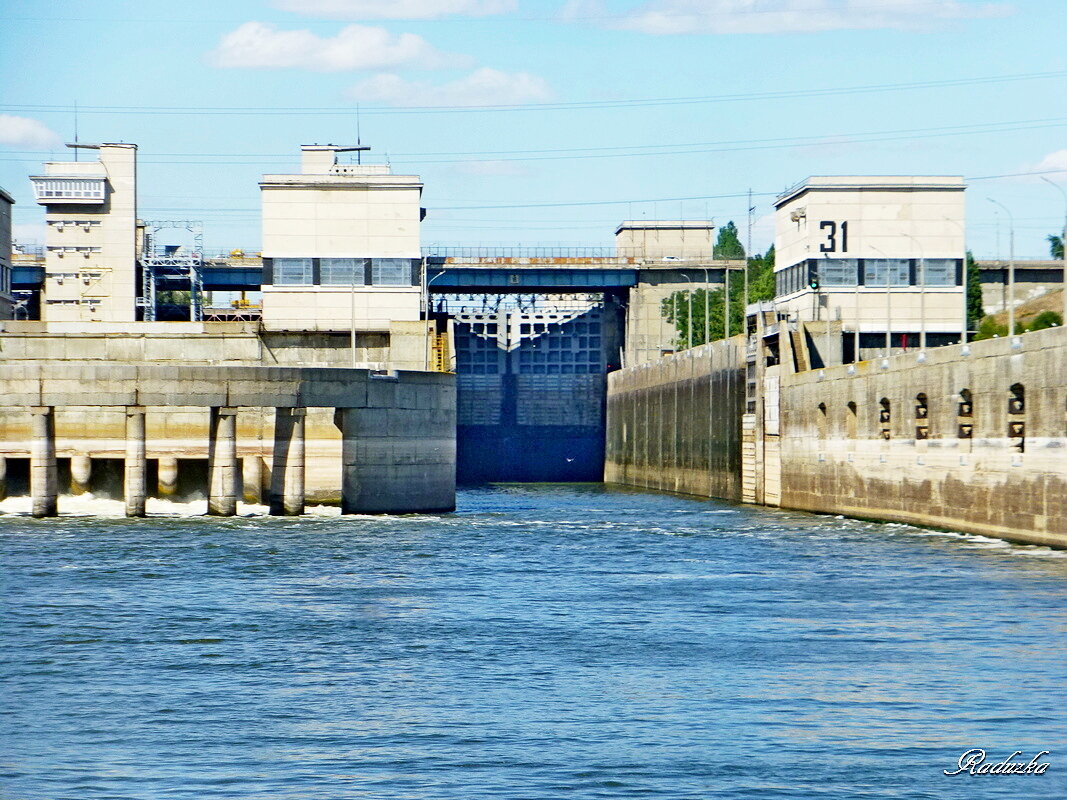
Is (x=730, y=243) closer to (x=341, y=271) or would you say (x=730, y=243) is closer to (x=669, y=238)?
(x=669, y=238)

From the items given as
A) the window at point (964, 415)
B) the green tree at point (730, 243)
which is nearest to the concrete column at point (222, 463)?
the window at point (964, 415)

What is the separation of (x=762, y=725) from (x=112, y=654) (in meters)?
12.4

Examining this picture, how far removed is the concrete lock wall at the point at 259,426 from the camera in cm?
5750

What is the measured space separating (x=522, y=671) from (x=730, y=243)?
137635mm

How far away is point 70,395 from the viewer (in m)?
57.3

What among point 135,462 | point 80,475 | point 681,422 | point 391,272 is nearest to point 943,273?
point 681,422

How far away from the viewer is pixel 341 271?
267ft

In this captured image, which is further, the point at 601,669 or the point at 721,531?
the point at 721,531

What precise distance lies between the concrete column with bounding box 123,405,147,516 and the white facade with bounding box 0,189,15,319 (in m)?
38.5

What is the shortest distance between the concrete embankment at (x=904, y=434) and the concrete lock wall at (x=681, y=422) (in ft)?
0.63

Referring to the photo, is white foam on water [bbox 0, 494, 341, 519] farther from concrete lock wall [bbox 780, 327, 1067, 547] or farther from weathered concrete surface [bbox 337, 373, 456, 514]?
concrete lock wall [bbox 780, 327, 1067, 547]

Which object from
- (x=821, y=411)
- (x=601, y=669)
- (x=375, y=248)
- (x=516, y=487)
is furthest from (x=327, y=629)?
(x=516, y=487)

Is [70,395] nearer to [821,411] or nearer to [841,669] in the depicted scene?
[821,411]

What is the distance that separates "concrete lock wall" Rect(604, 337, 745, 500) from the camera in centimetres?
8644
